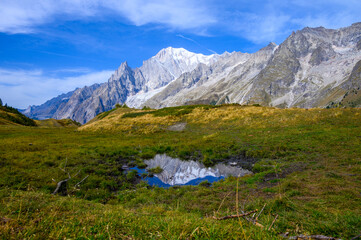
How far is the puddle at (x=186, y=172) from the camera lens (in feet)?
46.9

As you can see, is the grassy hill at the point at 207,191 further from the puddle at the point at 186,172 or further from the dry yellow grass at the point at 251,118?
the puddle at the point at 186,172

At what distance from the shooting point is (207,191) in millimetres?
10680

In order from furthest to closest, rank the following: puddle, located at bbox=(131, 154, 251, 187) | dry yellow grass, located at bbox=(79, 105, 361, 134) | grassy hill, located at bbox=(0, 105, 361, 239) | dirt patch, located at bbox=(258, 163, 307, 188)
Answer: dry yellow grass, located at bbox=(79, 105, 361, 134) → puddle, located at bbox=(131, 154, 251, 187) → dirt patch, located at bbox=(258, 163, 307, 188) → grassy hill, located at bbox=(0, 105, 361, 239)

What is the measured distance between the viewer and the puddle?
14.3 metres

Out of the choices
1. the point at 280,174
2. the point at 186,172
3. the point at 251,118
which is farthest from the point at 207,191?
the point at 251,118

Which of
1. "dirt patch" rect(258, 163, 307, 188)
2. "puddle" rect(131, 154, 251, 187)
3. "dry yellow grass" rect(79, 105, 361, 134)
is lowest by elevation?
"puddle" rect(131, 154, 251, 187)

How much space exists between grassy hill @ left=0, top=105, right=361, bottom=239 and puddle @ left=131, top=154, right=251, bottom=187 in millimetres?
1177

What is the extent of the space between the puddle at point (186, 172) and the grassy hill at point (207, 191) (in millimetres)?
1177

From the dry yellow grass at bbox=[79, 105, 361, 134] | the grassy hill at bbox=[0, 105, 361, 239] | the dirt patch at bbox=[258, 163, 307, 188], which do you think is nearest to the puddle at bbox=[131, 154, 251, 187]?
the grassy hill at bbox=[0, 105, 361, 239]

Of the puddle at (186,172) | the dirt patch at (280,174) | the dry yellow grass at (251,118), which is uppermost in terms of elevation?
the dry yellow grass at (251,118)

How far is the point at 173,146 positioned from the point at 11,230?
20742 mm

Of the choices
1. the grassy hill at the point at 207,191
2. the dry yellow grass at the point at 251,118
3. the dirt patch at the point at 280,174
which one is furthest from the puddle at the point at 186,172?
Result: the dry yellow grass at the point at 251,118

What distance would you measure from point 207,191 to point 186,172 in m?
Result: 5.51

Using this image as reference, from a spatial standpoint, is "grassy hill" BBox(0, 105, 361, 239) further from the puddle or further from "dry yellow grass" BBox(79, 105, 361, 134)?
the puddle
